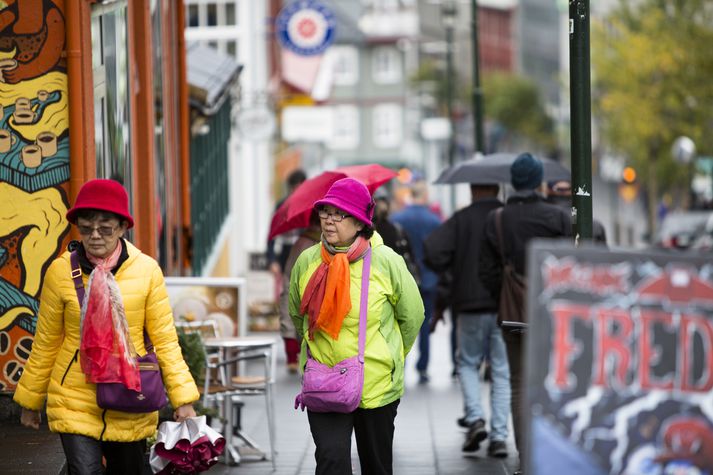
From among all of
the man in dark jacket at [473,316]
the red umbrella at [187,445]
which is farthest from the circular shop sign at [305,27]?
the red umbrella at [187,445]

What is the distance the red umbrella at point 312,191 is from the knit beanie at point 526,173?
3.41 ft

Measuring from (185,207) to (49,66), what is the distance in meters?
7.14

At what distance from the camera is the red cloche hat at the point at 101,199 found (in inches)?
264

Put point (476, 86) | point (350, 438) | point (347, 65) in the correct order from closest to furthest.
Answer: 1. point (350, 438)
2. point (476, 86)
3. point (347, 65)

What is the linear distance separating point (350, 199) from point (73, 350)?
148 cm

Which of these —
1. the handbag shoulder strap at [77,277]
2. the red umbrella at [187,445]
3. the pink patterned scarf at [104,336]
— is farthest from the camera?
the red umbrella at [187,445]

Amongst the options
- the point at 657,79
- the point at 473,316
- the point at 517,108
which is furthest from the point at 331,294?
the point at 517,108

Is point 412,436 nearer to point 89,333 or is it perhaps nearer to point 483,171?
point 483,171

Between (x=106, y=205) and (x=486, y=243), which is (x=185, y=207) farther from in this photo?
(x=106, y=205)

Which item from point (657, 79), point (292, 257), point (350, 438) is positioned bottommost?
point (350, 438)

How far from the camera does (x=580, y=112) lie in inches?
328

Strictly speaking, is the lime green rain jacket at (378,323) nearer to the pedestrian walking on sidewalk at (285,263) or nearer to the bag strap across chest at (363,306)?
the bag strap across chest at (363,306)

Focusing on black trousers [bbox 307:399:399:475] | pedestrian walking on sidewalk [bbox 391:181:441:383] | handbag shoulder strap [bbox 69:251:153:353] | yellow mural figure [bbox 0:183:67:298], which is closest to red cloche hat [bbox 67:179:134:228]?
handbag shoulder strap [bbox 69:251:153:353]

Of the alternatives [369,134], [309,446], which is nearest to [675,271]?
[309,446]
